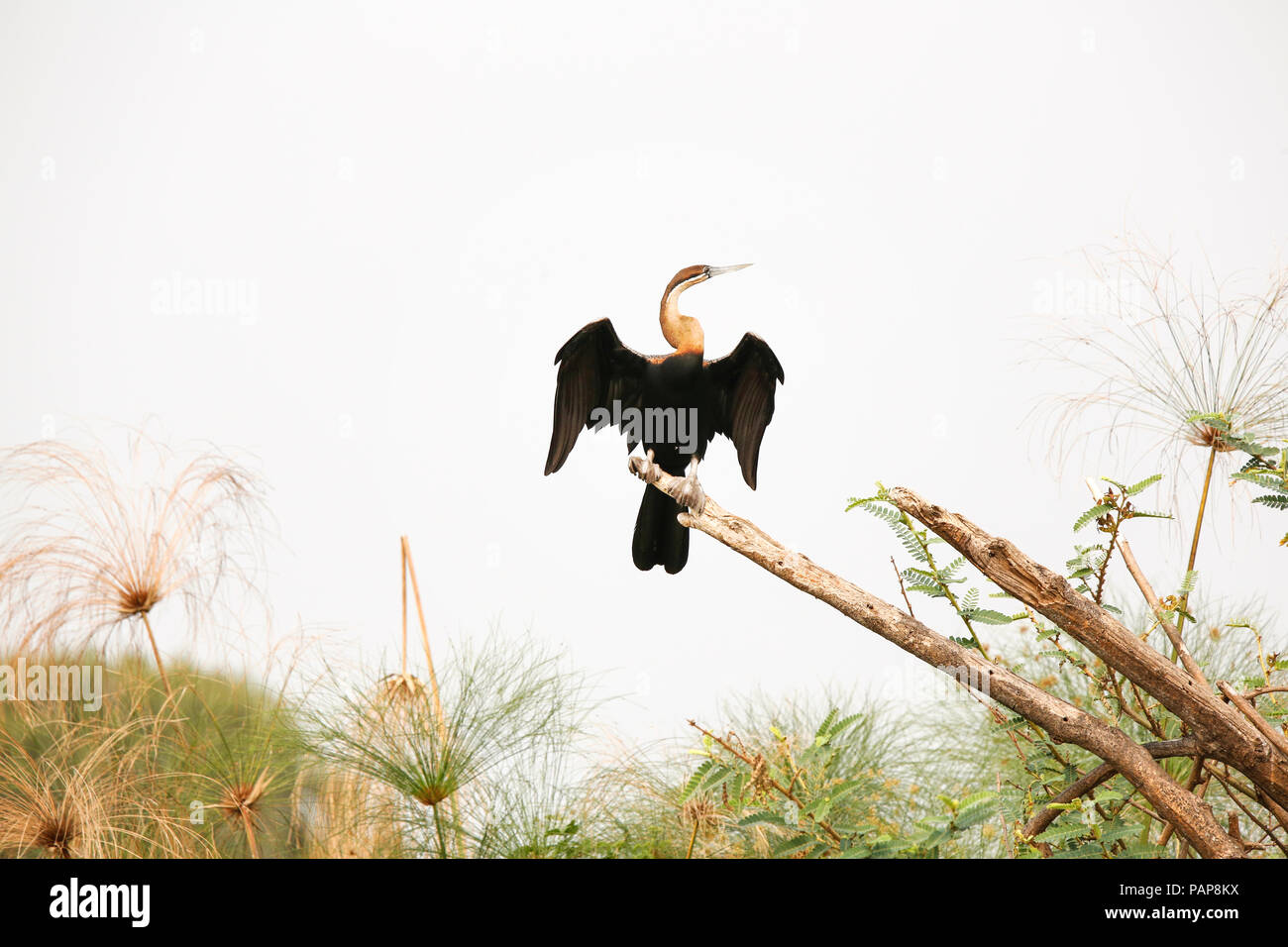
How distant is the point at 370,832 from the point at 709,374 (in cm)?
202

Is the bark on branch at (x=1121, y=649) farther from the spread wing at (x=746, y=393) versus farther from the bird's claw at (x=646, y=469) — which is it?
the spread wing at (x=746, y=393)

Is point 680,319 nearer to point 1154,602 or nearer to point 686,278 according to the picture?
point 686,278

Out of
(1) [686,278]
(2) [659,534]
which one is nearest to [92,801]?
(2) [659,534]

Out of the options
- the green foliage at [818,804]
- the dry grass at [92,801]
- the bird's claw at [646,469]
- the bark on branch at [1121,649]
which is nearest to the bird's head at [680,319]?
the bird's claw at [646,469]

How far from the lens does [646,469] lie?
2984 millimetres

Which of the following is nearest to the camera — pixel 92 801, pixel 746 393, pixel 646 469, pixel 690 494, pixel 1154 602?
pixel 1154 602

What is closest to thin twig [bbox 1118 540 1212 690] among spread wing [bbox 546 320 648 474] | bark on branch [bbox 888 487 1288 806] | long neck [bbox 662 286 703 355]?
bark on branch [bbox 888 487 1288 806]

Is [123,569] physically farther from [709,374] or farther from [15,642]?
[709,374]

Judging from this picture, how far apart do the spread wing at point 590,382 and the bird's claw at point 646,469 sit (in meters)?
0.26

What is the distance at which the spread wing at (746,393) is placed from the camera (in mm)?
3131

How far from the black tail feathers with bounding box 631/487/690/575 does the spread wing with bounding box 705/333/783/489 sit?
12.7 inches

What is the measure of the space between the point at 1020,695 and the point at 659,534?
4.40 feet
